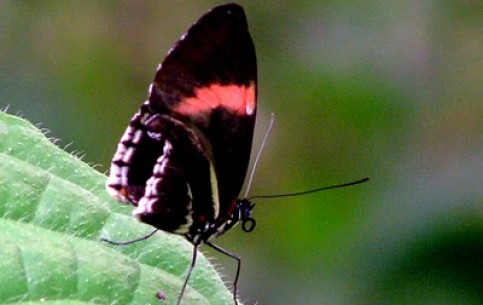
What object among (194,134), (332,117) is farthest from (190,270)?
(332,117)

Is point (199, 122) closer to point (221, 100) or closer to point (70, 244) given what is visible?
point (221, 100)

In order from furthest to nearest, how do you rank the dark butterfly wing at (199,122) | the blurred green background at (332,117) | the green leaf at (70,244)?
the blurred green background at (332,117) → the dark butterfly wing at (199,122) → the green leaf at (70,244)

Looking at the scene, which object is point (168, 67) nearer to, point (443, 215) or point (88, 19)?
point (443, 215)

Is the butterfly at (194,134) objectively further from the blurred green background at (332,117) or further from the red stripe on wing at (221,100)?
the blurred green background at (332,117)

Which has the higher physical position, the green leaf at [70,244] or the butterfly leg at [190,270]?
the green leaf at [70,244]

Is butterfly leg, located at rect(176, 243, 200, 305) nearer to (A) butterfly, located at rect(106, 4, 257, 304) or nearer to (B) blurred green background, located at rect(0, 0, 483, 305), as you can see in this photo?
(A) butterfly, located at rect(106, 4, 257, 304)

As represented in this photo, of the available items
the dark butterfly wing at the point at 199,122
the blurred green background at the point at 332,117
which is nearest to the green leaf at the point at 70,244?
the dark butterfly wing at the point at 199,122

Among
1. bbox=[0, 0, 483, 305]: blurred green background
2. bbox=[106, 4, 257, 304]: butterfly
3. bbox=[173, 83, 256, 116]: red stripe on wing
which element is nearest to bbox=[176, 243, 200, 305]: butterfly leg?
bbox=[106, 4, 257, 304]: butterfly
